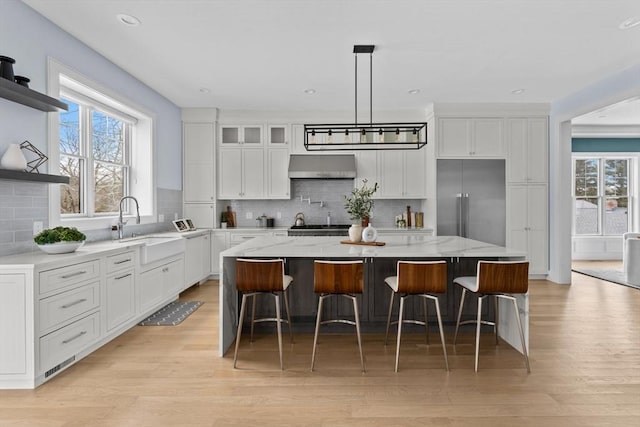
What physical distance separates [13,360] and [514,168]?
6575mm

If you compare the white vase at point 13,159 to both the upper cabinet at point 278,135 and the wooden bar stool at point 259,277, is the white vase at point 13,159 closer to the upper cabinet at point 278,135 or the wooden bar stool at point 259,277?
the wooden bar stool at point 259,277

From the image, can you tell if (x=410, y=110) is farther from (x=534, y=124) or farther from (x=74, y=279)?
(x=74, y=279)

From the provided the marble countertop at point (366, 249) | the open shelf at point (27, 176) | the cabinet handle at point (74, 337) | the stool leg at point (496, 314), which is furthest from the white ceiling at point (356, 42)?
the cabinet handle at point (74, 337)

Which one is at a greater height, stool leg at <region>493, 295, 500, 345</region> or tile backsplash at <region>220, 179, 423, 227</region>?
tile backsplash at <region>220, 179, 423, 227</region>

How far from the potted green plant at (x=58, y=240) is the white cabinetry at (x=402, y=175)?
4512mm

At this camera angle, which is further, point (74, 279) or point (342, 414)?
point (74, 279)

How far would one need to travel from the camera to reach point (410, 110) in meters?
6.23

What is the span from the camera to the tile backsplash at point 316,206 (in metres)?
6.62

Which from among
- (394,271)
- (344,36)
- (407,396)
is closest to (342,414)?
(407,396)

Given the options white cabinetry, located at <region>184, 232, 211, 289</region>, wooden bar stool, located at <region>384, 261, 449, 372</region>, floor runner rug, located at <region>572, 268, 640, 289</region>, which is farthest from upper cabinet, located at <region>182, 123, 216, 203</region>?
floor runner rug, located at <region>572, 268, 640, 289</region>

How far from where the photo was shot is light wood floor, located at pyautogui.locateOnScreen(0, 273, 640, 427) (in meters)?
2.20

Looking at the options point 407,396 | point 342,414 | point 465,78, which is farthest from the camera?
point 465,78

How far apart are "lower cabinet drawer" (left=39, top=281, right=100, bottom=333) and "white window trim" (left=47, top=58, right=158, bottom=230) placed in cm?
76

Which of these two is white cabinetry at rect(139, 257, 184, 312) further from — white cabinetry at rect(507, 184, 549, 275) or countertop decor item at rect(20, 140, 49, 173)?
white cabinetry at rect(507, 184, 549, 275)
